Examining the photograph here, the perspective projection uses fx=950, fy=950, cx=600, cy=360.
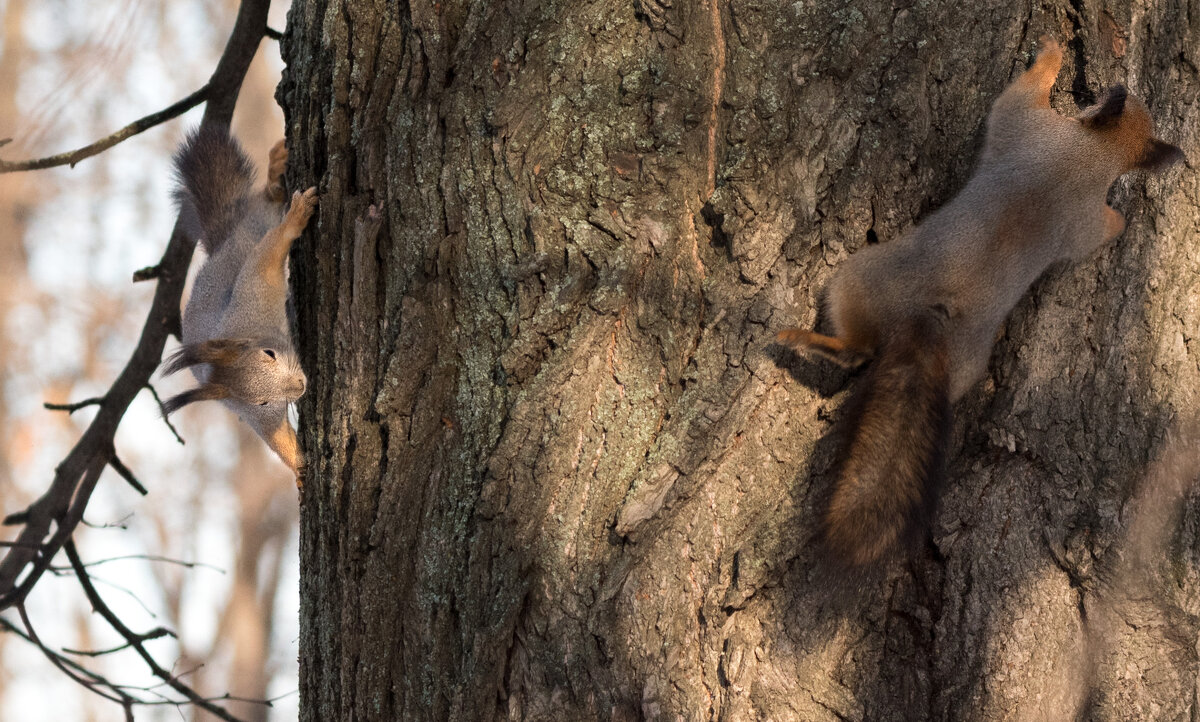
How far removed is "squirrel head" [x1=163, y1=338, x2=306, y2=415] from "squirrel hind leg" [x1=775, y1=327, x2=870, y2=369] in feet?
4.95

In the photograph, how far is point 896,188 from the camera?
1.51 meters

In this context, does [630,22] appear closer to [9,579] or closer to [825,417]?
[825,417]

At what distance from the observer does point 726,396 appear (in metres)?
1.45

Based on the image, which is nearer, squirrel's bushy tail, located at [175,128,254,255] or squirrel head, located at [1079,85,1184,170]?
squirrel head, located at [1079,85,1184,170]

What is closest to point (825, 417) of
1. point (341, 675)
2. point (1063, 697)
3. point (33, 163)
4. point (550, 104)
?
point (1063, 697)

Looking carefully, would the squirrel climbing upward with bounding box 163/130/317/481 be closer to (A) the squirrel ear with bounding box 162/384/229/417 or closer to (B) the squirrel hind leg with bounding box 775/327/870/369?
(A) the squirrel ear with bounding box 162/384/229/417

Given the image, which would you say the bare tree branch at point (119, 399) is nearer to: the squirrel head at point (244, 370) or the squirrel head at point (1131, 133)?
the squirrel head at point (244, 370)

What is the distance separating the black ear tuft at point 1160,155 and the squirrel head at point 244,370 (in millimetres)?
1988

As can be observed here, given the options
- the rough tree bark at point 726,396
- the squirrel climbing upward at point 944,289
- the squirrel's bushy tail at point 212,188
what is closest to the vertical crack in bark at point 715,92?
the rough tree bark at point 726,396

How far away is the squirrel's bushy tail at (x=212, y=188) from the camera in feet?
9.18

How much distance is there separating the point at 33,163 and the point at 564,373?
5.40 ft

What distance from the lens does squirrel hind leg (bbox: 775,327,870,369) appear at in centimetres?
147

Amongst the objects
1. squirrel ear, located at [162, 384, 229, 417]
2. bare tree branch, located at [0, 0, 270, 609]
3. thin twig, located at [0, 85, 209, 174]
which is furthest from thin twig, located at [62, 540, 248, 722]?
thin twig, located at [0, 85, 209, 174]

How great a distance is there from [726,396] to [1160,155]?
34.6 inches
